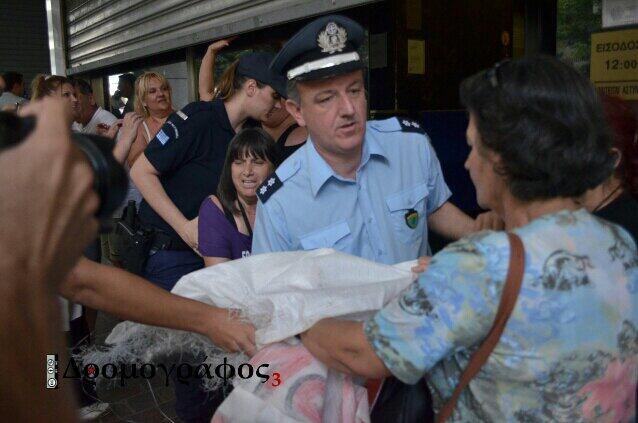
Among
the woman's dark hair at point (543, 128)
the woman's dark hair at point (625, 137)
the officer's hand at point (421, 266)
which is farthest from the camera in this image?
the woman's dark hair at point (625, 137)

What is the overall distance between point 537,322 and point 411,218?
100 centimetres

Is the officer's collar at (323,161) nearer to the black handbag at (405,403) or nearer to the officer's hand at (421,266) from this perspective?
the officer's hand at (421,266)

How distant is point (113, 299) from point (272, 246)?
1.79 feet

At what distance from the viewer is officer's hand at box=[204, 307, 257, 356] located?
1.59 metres

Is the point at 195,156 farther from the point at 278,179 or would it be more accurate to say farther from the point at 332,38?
the point at 332,38

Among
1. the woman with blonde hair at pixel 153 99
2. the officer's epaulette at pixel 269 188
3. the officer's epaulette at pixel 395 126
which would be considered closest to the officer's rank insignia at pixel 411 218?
the officer's epaulette at pixel 395 126

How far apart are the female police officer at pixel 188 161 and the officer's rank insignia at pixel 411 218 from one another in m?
1.21

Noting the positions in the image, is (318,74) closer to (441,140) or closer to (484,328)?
(484,328)

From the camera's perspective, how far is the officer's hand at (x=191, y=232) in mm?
2896

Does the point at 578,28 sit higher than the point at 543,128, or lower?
higher

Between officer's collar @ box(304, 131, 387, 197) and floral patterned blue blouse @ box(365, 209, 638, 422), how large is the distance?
881 mm

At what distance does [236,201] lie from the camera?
276 cm

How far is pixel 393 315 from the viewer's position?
4.02 feet

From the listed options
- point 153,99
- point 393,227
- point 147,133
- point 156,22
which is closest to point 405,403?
point 393,227
